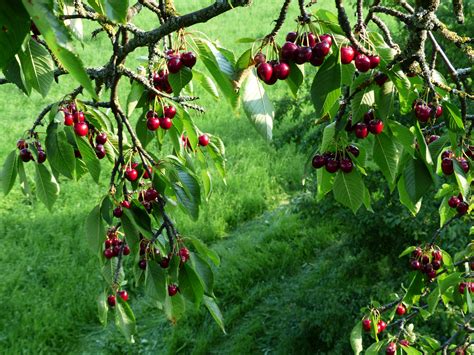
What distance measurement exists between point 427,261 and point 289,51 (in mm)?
1381

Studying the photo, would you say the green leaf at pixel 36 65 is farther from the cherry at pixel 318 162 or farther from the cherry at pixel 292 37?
the cherry at pixel 318 162

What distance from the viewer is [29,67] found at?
86 cm

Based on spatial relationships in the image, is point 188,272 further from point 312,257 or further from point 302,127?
point 312,257

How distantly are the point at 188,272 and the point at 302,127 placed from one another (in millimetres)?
3129

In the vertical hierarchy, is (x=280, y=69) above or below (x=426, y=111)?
above

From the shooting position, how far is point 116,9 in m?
0.72

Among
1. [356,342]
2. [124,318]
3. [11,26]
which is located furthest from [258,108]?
[356,342]

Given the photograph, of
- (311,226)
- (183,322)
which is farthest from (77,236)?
(311,226)

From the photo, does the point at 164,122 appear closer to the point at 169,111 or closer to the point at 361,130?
the point at 169,111

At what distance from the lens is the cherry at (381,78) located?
0.95 m

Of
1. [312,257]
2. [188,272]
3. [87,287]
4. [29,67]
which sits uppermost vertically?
[29,67]

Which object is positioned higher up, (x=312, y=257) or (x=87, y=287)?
(x=87, y=287)

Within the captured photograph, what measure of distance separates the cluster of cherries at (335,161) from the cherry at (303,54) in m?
0.30

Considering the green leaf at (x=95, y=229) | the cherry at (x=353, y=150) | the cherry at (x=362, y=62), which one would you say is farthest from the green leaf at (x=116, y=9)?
the green leaf at (x=95, y=229)
